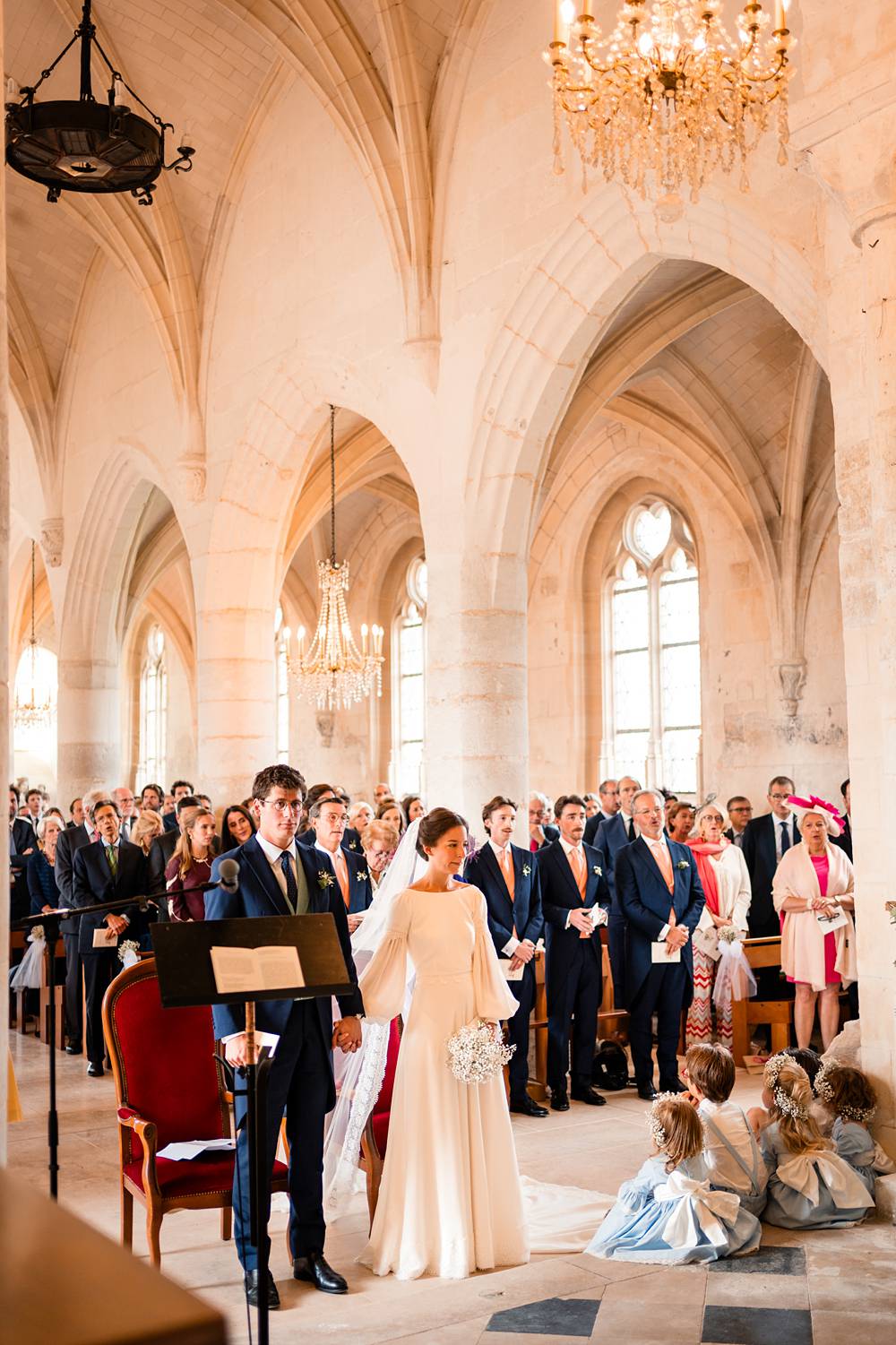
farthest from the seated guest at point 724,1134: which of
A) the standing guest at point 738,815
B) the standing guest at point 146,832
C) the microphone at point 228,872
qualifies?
the standing guest at point 738,815

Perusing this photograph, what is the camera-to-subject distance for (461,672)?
376 inches

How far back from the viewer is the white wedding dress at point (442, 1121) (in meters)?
4.21

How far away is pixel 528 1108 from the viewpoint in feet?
21.2

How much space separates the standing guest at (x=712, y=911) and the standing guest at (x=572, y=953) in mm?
931

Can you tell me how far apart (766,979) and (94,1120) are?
4.03 metres

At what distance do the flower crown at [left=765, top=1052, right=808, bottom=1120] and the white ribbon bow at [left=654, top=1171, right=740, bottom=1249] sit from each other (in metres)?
0.47

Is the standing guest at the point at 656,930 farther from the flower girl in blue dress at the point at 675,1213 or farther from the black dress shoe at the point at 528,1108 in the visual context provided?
the flower girl in blue dress at the point at 675,1213

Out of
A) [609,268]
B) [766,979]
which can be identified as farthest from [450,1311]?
[609,268]

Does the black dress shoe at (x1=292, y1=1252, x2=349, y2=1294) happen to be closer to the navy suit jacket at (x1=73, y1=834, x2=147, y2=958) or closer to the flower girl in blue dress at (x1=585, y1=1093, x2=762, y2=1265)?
the flower girl in blue dress at (x1=585, y1=1093, x2=762, y2=1265)

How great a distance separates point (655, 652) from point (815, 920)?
29.8 feet

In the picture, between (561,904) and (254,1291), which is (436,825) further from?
(561,904)

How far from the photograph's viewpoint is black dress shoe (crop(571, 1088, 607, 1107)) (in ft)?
22.0

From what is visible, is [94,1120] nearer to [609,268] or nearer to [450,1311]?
[450,1311]

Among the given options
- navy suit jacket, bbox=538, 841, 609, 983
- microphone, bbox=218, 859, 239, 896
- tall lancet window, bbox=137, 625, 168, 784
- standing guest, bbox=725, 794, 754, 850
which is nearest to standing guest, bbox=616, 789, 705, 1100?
navy suit jacket, bbox=538, 841, 609, 983
